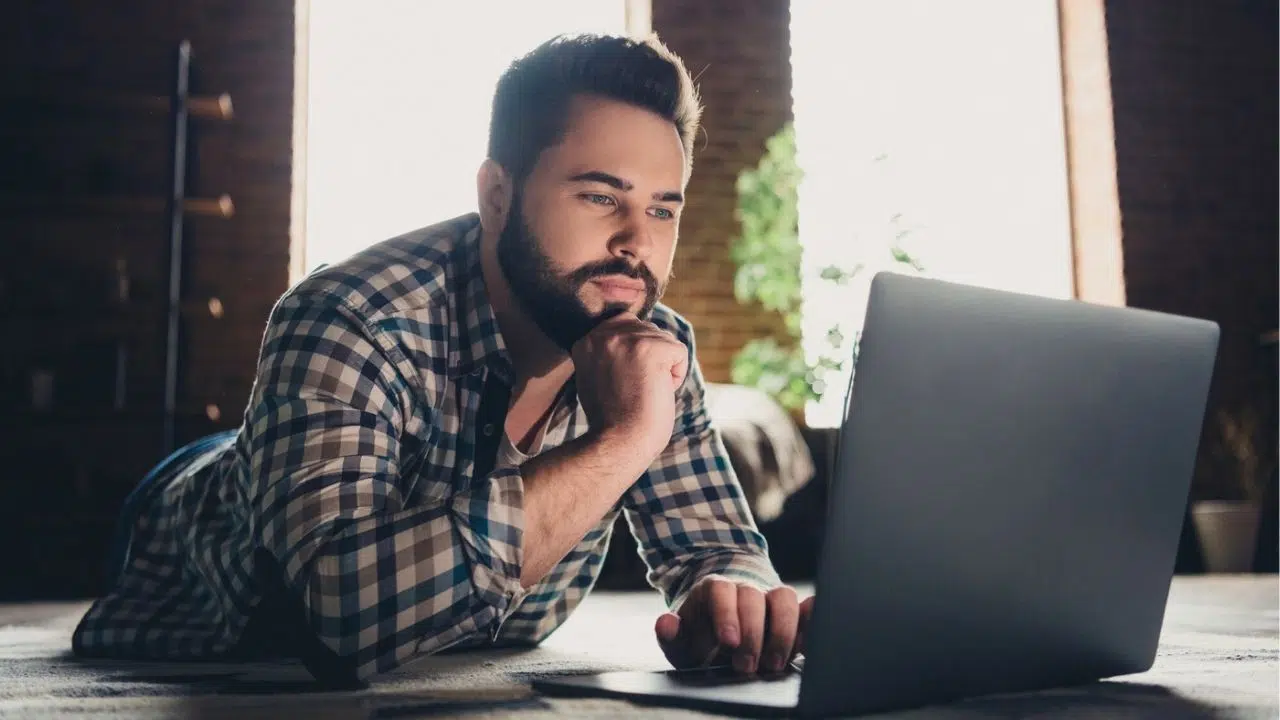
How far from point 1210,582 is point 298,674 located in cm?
328

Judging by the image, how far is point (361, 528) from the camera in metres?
0.93

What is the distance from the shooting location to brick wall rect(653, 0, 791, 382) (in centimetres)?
471

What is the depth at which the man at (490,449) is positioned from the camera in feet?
3.08

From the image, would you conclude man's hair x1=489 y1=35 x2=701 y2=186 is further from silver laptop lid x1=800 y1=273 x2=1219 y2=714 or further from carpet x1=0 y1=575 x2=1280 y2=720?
silver laptop lid x1=800 y1=273 x2=1219 y2=714

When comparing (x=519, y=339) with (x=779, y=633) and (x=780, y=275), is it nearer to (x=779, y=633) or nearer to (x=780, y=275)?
(x=779, y=633)

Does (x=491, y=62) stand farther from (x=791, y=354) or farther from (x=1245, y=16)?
(x=1245, y=16)

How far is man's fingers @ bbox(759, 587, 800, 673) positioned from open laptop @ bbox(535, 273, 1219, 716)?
0.11m

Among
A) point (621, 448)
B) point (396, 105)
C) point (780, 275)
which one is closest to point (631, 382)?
point (621, 448)

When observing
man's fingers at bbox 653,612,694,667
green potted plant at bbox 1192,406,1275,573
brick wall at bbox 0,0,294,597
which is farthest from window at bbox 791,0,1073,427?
man's fingers at bbox 653,612,694,667

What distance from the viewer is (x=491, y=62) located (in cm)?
449

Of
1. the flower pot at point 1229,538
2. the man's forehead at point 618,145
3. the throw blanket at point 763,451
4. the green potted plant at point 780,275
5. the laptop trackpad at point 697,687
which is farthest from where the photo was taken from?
the green potted plant at point 780,275

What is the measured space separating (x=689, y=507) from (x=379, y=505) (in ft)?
2.01

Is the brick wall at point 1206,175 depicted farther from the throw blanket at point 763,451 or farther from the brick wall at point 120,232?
the brick wall at point 120,232

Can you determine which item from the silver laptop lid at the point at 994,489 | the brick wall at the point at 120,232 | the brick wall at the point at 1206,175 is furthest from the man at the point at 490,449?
the brick wall at the point at 1206,175
